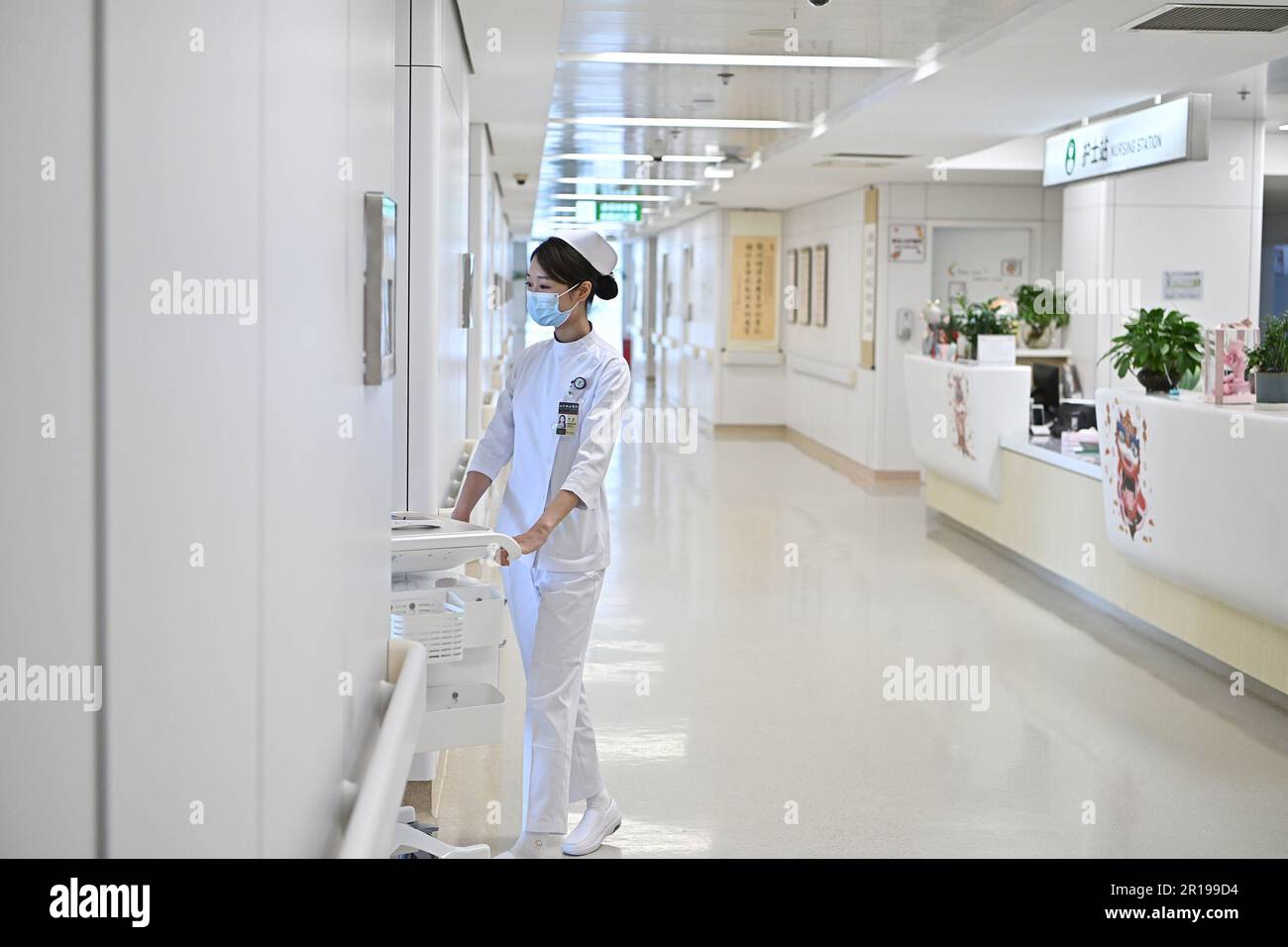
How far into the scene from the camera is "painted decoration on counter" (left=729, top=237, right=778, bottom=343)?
714 inches

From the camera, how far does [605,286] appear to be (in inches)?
157

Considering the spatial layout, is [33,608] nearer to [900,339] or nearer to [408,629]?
[408,629]

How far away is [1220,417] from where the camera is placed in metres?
5.62

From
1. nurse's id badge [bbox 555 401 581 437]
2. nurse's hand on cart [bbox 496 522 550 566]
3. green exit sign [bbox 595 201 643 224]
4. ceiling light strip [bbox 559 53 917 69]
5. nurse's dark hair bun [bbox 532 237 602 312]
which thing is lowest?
nurse's hand on cart [bbox 496 522 550 566]

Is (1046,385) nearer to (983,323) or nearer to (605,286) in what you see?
(983,323)

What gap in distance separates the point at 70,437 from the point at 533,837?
294 cm

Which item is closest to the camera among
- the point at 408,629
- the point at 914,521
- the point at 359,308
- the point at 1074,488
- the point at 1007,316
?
the point at 359,308

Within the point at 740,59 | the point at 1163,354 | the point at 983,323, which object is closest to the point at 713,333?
the point at 983,323

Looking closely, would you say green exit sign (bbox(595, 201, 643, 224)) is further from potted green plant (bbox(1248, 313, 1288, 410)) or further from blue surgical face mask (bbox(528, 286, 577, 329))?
blue surgical face mask (bbox(528, 286, 577, 329))

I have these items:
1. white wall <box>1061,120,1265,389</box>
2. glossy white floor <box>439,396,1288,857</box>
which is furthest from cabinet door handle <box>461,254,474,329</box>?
white wall <box>1061,120,1265,389</box>

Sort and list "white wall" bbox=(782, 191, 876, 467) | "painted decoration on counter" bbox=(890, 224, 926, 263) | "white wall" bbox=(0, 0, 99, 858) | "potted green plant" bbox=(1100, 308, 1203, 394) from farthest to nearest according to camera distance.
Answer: "white wall" bbox=(782, 191, 876, 467) < "painted decoration on counter" bbox=(890, 224, 926, 263) < "potted green plant" bbox=(1100, 308, 1203, 394) < "white wall" bbox=(0, 0, 99, 858)

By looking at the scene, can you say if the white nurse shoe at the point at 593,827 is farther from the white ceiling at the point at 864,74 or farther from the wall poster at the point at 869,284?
the wall poster at the point at 869,284

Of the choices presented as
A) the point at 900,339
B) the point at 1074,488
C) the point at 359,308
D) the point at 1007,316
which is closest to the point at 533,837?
the point at 359,308

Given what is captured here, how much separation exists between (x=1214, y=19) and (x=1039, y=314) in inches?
236
